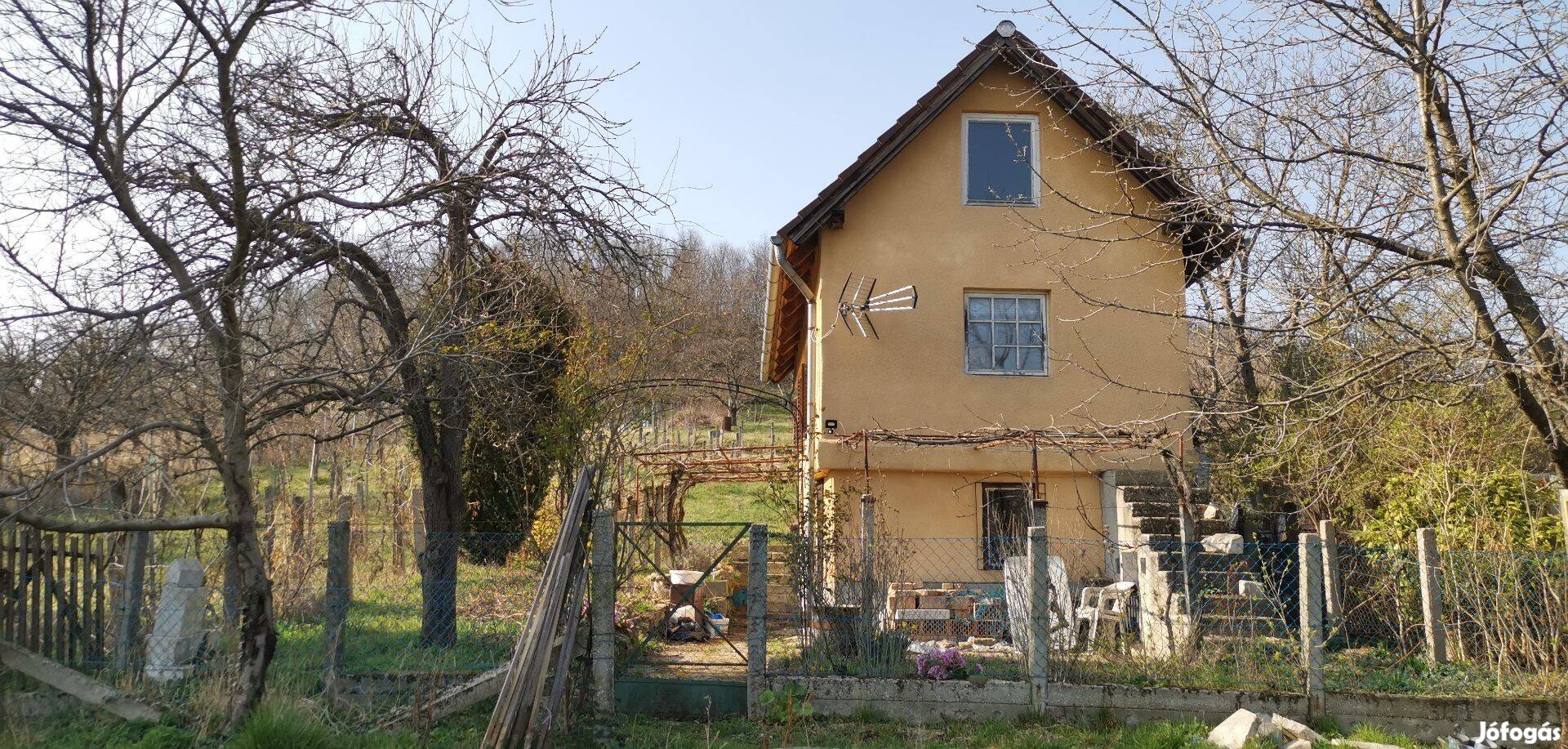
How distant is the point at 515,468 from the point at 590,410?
428cm

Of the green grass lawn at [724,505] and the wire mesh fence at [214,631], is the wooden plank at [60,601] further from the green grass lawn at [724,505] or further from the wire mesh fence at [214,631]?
the green grass lawn at [724,505]

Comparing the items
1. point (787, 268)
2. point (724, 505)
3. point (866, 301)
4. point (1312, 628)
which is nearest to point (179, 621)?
point (787, 268)

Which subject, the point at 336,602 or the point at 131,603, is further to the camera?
the point at 131,603

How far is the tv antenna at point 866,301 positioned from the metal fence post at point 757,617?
6.00m

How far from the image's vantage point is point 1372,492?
40.2 feet

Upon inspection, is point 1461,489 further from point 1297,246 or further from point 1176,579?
point 1297,246

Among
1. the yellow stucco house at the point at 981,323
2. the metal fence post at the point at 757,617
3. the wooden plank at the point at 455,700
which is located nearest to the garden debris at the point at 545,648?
the wooden plank at the point at 455,700

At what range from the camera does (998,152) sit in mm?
14180

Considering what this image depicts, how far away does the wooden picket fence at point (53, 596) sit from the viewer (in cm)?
717

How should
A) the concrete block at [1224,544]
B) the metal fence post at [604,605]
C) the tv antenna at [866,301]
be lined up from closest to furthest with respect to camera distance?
the metal fence post at [604,605]
the concrete block at [1224,544]
the tv antenna at [866,301]

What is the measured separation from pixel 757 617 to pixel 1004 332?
715 cm

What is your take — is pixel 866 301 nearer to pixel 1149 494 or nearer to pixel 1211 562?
pixel 1149 494

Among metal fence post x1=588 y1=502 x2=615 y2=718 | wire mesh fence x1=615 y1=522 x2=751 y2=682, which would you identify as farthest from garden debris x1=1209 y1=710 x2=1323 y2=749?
metal fence post x1=588 y1=502 x2=615 y2=718

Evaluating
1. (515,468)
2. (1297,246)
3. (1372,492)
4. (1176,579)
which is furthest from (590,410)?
(1372,492)
